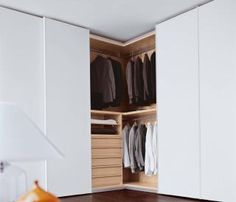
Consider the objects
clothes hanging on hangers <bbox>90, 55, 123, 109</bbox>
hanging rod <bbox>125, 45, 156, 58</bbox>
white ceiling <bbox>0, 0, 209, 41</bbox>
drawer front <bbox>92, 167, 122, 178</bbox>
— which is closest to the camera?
white ceiling <bbox>0, 0, 209, 41</bbox>

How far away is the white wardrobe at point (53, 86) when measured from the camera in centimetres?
322

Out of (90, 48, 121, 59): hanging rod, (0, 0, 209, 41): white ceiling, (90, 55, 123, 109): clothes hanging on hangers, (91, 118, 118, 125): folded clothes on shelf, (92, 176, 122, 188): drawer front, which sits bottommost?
(92, 176, 122, 188): drawer front

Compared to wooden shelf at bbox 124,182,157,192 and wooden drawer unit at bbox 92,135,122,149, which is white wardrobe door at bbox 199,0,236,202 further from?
wooden drawer unit at bbox 92,135,122,149

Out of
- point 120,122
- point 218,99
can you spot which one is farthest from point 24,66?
point 218,99

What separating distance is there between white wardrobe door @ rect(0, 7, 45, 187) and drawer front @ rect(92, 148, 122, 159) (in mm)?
765

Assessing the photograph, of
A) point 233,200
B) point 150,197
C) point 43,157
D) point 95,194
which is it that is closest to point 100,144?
point 95,194

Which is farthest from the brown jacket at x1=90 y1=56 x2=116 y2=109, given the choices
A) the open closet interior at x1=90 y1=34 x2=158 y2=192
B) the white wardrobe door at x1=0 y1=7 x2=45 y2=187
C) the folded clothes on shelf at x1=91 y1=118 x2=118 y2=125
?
the white wardrobe door at x1=0 y1=7 x2=45 y2=187

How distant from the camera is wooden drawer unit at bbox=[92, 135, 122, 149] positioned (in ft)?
12.7

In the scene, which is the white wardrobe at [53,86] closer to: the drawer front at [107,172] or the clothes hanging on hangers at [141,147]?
the drawer front at [107,172]

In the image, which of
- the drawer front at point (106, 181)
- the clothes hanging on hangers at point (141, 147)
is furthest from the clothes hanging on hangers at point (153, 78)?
the drawer front at point (106, 181)

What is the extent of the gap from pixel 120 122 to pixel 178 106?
1.09 meters

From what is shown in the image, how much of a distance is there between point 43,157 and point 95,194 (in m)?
3.00

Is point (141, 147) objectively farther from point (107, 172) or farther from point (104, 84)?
point (104, 84)

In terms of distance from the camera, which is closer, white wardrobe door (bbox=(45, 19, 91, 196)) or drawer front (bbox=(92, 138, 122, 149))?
white wardrobe door (bbox=(45, 19, 91, 196))
